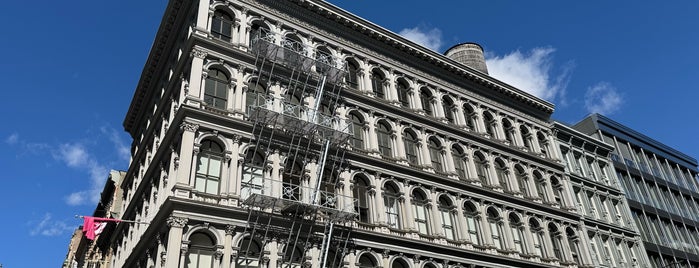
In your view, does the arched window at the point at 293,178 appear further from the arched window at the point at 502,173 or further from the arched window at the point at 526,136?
the arched window at the point at 526,136

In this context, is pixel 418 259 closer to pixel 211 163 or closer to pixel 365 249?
pixel 365 249

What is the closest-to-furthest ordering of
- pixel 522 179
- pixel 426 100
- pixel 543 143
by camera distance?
pixel 426 100, pixel 522 179, pixel 543 143

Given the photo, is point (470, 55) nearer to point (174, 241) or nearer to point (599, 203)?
point (599, 203)

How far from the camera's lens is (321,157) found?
1005 inches

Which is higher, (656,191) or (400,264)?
Result: (656,191)

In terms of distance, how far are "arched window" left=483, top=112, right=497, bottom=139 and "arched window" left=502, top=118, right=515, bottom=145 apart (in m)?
1.21

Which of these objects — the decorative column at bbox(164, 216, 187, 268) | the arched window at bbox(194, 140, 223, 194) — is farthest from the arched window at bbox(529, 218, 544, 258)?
the decorative column at bbox(164, 216, 187, 268)

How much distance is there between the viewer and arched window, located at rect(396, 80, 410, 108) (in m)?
33.3

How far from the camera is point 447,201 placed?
30.6 metres

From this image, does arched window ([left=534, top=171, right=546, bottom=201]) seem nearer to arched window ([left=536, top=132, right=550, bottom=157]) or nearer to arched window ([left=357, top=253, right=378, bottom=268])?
arched window ([left=536, top=132, right=550, bottom=157])

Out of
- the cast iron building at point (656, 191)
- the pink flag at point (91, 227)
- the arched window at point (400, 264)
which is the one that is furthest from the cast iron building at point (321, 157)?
the cast iron building at point (656, 191)

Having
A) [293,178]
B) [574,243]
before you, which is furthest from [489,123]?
[293,178]

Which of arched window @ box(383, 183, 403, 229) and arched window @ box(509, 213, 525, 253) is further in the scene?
arched window @ box(509, 213, 525, 253)

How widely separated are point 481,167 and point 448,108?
4352mm
